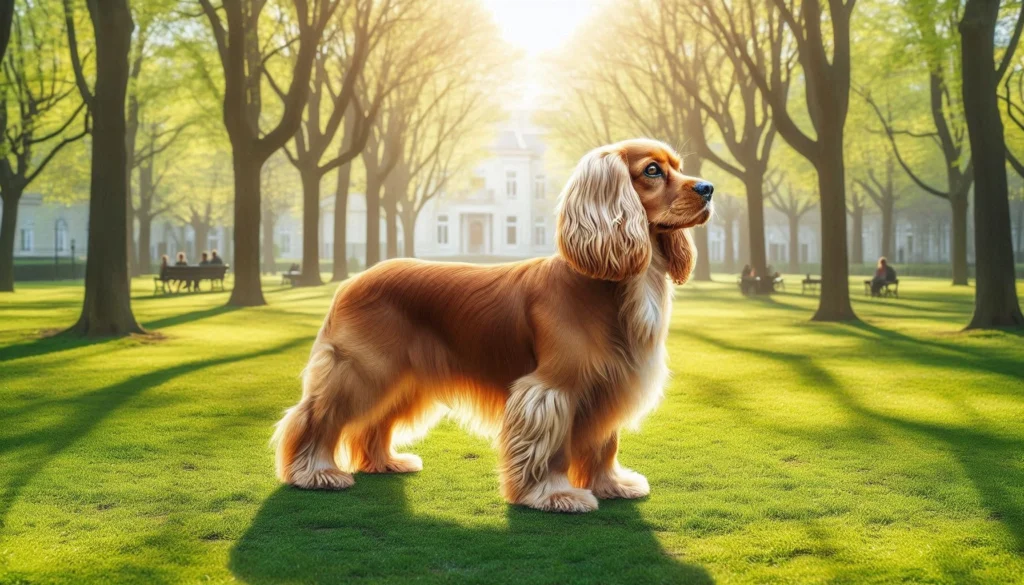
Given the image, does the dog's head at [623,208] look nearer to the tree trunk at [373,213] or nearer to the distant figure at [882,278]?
the distant figure at [882,278]

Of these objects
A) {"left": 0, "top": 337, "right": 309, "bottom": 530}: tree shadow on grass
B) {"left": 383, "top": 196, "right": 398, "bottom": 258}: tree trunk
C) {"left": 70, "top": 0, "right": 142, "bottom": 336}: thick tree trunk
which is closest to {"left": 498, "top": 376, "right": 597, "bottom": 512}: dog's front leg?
{"left": 0, "top": 337, "right": 309, "bottom": 530}: tree shadow on grass

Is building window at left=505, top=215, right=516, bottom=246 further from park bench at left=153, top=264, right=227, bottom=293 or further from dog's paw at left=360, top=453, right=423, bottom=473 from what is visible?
dog's paw at left=360, top=453, right=423, bottom=473

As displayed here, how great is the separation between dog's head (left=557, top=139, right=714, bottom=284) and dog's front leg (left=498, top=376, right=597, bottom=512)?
0.72 meters

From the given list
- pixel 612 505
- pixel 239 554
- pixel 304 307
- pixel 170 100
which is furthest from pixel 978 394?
pixel 170 100

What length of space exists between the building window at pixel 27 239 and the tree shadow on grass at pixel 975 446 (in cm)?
7720

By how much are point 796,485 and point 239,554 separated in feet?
11.1

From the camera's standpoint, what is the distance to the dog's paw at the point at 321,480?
5.80 metres

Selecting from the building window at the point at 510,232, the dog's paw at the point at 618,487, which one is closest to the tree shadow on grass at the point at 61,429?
the dog's paw at the point at 618,487

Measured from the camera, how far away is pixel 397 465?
643 cm

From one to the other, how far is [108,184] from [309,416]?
35.0 ft

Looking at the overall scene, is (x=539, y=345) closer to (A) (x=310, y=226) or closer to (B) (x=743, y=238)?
(A) (x=310, y=226)

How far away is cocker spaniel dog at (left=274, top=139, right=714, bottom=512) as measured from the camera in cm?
511

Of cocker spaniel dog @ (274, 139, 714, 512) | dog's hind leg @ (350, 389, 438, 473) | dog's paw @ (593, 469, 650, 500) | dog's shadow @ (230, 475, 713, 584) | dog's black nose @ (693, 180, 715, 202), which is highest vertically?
dog's black nose @ (693, 180, 715, 202)

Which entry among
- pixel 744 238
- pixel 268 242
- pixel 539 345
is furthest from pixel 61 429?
pixel 744 238
